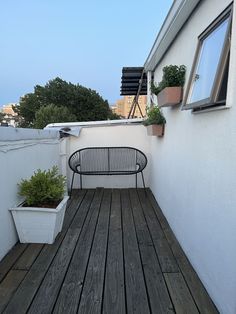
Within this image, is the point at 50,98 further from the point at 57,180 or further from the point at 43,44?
the point at 57,180

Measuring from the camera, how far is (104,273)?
2006 millimetres

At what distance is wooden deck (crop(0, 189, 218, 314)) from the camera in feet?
5.40

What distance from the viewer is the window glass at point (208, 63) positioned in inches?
66.6

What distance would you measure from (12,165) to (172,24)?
2109mm

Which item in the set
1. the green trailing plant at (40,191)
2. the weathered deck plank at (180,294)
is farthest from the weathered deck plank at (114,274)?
the green trailing plant at (40,191)

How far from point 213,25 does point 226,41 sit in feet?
1.09

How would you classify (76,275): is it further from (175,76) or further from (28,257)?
(175,76)

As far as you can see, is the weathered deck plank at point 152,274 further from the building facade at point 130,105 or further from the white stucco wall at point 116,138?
the building facade at point 130,105

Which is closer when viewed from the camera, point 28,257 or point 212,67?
point 212,67

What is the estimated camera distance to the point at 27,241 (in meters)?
2.52

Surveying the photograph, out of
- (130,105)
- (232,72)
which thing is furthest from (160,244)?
(130,105)

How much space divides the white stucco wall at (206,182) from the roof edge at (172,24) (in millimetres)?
74

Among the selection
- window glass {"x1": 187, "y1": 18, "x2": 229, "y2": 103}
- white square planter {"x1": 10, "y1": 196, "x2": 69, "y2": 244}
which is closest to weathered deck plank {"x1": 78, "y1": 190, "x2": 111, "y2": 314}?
white square planter {"x1": 10, "y1": 196, "x2": 69, "y2": 244}

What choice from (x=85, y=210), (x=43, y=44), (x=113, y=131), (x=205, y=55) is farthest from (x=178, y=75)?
(x=43, y=44)
